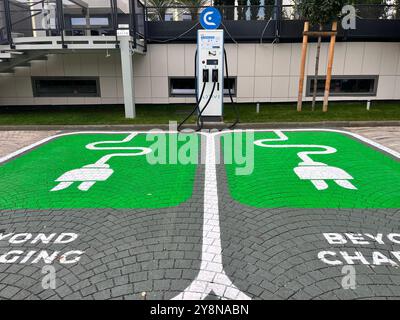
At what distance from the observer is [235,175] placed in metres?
5.96

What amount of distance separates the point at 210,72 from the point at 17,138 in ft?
18.0

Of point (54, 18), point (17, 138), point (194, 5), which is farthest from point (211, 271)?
point (194, 5)

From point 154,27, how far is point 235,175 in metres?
8.66

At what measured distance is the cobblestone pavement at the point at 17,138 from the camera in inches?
317

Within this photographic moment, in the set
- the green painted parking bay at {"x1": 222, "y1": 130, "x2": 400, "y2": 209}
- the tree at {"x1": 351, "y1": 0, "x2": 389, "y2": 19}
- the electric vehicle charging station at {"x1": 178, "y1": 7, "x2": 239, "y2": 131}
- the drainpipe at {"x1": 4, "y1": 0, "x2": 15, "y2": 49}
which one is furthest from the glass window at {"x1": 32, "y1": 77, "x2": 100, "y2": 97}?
the tree at {"x1": 351, "y1": 0, "x2": 389, "y2": 19}

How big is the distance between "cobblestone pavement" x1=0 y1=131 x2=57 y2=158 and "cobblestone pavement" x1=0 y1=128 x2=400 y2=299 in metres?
4.09

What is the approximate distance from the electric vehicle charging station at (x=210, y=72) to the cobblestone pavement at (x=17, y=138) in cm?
437

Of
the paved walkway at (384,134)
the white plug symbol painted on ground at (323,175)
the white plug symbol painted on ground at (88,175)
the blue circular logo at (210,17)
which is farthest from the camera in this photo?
the blue circular logo at (210,17)

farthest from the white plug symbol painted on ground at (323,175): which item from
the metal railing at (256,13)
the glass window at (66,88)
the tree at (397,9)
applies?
the glass window at (66,88)

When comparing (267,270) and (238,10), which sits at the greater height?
(238,10)

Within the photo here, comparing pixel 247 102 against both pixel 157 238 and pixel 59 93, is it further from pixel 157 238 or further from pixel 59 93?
pixel 157 238

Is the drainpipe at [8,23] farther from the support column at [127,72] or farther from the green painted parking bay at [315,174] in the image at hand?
the green painted parking bay at [315,174]

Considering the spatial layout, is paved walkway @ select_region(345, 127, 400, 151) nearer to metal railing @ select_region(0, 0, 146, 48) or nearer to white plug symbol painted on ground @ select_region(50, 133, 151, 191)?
white plug symbol painted on ground @ select_region(50, 133, 151, 191)
